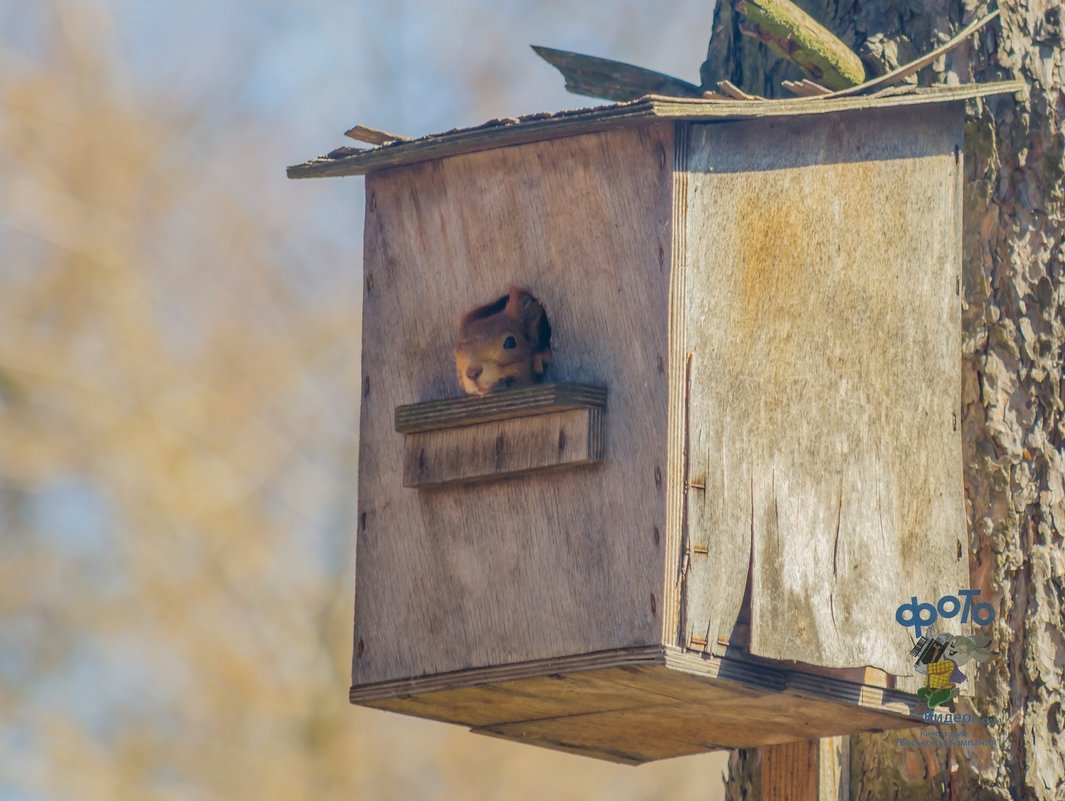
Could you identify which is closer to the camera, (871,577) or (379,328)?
(871,577)

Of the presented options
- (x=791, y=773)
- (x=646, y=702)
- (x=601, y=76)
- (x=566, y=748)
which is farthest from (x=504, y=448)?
(x=601, y=76)

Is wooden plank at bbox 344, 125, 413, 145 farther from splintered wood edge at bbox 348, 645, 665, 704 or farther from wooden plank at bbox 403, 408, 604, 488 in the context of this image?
splintered wood edge at bbox 348, 645, 665, 704

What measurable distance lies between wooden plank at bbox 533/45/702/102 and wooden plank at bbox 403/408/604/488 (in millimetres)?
1022

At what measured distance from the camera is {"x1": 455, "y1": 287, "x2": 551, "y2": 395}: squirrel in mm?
3297

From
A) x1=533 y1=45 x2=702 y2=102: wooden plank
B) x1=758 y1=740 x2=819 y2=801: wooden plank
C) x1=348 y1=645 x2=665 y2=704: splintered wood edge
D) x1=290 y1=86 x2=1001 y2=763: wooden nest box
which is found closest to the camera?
x1=348 y1=645 x2=665 y2=704: splintered wood edge

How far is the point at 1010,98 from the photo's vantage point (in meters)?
3.84

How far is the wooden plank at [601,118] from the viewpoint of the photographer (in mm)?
3129

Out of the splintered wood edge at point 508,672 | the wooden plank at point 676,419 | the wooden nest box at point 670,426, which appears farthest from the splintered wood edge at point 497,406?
the splintered wood edge at point 508,672

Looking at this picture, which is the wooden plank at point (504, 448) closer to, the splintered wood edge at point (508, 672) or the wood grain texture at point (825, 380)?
the wood grain texture at point (825, 380)

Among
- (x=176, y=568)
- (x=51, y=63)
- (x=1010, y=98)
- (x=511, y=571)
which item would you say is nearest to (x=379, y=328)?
(x=511, y=571)

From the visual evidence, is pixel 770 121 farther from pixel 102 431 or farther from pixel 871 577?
pixel 102 431

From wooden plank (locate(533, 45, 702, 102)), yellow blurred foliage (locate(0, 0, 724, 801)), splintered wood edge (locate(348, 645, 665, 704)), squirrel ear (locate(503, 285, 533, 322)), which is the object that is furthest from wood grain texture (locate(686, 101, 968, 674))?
yellow blurred foliage (locate(0, 0, 724, 801))

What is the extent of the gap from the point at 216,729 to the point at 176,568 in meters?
0.79

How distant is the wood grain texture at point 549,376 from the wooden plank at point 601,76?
0.59 m
